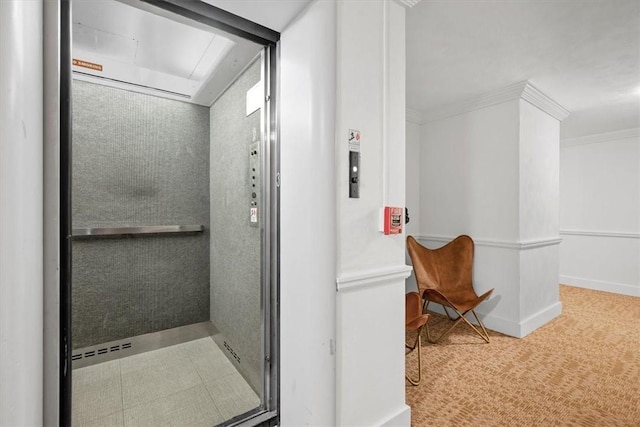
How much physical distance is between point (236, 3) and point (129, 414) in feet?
7.53

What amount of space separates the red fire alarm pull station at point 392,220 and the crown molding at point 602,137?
5.34 m

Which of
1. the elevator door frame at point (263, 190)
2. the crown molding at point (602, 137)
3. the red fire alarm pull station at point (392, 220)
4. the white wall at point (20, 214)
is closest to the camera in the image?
the white wall at point (20, 214)

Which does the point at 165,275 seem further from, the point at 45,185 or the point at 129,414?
the point at 45,185

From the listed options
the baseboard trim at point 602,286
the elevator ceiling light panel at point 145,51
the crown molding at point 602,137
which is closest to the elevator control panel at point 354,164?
the elevator ceiling light panel at point 145,51

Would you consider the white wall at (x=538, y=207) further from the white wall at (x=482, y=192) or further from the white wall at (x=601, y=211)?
the white wall at (x=601, y=211)

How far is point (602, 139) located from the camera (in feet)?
15.7

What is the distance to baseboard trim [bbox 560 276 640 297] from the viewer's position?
451 cm

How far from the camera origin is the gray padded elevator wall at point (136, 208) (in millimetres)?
1600

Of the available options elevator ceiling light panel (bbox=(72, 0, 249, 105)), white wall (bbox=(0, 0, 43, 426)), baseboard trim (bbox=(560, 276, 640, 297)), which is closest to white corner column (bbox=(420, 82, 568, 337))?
baseboard trim (bbox=(560, 276, 640, 297))

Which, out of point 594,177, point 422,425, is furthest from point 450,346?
point 594,177

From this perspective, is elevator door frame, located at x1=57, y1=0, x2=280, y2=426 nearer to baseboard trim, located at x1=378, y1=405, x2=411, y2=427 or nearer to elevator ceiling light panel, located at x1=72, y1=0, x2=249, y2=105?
elevator ceiling light panel, located at x1=72, y1=0, x2=249, y2=105

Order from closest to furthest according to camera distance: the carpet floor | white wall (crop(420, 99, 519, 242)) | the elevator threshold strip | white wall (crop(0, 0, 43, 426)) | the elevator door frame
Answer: white wall (crop(0, 0, 43, 426))
the elevator door frame
the elevator threshold strip
the carpet floor
white wall (crop(420, 99, 519, 242))

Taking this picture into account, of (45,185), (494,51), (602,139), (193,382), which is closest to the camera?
(45,185)

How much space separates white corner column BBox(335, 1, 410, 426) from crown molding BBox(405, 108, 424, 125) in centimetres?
227
